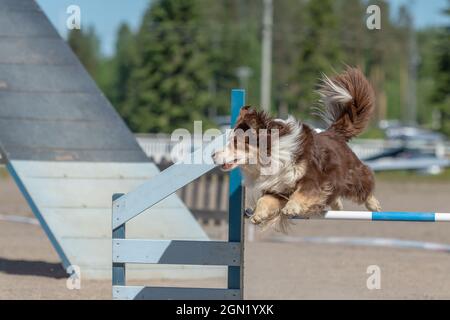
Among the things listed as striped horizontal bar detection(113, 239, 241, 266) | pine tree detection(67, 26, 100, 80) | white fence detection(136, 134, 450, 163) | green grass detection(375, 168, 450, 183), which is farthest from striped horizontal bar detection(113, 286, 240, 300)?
pine tree detection(67, 26, 100, 80)

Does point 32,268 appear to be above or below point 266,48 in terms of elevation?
below

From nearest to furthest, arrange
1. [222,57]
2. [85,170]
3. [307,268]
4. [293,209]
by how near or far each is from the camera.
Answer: [293,209] → [85,170] → [307,268] → [222,57]

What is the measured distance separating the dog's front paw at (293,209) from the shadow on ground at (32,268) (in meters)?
3.78

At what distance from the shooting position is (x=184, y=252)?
616cm

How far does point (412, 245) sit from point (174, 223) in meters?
4.12

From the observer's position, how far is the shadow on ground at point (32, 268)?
29.1 feet

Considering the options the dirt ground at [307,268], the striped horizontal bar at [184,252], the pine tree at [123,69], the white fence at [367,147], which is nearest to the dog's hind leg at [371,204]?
the striped horizontal bar at [184,252]

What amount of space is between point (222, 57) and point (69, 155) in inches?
2035

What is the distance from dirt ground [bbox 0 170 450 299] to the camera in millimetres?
7891

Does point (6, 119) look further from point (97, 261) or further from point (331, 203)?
point (331, 203)

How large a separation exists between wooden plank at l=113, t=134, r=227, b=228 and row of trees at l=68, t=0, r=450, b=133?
23787mm

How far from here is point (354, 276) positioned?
8984 mm

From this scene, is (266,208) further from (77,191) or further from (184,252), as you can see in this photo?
(77,191)

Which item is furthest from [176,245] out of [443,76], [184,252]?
[443,76]
